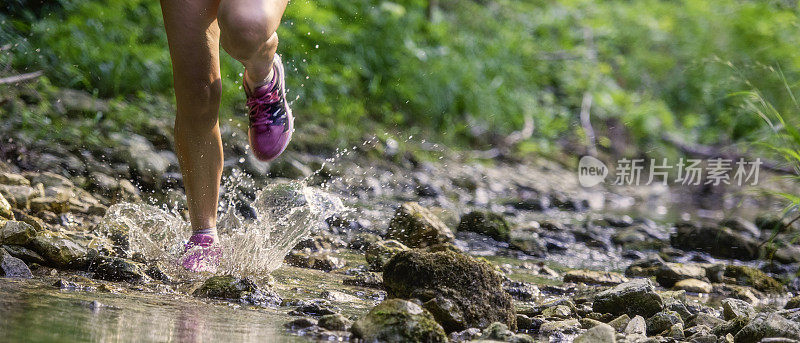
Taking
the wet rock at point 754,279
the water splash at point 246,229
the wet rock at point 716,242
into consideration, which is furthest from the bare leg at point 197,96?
the wet rock at point 716,242

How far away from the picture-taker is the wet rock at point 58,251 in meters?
2.70

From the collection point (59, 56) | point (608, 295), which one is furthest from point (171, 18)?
point (59, 56)

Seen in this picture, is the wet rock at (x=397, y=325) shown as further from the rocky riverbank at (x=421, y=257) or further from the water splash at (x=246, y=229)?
the water splash at (x=246, y=229)

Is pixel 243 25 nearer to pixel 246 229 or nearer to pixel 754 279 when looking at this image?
pixel 246 229

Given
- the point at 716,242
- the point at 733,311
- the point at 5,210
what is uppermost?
the point at 716,242

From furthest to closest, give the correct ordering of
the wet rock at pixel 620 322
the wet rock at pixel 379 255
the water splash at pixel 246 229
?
the wet rock at pixel 379 255, the water splash at pixel 246 229, the wet rock at pixel 620 322

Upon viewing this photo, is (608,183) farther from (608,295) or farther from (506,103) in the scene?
(608,295)

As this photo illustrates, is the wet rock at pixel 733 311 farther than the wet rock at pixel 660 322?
Yes

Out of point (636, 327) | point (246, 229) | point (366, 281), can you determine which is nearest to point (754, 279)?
point (636, 327)

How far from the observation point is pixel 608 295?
280cm

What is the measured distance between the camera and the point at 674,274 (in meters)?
3.93

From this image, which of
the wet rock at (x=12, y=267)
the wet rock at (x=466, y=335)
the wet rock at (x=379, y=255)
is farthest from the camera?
the wet rock at (x=379, y=255)

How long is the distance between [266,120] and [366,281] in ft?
2.54

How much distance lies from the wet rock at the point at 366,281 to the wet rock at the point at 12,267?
3.82ft
